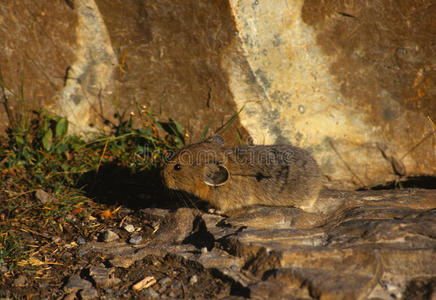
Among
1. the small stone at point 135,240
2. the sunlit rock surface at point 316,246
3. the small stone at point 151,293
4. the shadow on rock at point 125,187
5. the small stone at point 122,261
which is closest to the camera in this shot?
the sunlit rock surface at point 316,246

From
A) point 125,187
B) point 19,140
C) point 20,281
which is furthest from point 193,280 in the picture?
point 19,140

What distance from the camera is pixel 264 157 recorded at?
5.90m

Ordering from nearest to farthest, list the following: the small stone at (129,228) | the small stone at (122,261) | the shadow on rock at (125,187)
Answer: the small stone at (122,261)
the small stone at (129,228)
the shadow on rock at (125,187)

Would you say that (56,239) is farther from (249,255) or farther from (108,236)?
(249,255)

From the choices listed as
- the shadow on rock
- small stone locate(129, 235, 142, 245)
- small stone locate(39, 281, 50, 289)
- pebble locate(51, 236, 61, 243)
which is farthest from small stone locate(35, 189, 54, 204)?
small stone locate(39, 281, 50, 289)

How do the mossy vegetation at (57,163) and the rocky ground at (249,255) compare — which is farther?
the mossy vegetation at (57,163)

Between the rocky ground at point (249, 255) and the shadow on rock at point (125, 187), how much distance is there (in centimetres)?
50

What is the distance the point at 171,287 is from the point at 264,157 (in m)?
2.27

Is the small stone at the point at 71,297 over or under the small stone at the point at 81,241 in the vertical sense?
over

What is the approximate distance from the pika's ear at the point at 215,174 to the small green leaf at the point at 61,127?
2506mm

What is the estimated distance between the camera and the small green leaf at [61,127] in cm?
671

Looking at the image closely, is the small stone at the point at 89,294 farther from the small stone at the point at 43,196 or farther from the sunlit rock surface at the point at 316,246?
the small stone at the point at 43,196

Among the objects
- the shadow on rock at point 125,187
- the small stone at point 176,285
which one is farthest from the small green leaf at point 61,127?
the small stone at point 176,285

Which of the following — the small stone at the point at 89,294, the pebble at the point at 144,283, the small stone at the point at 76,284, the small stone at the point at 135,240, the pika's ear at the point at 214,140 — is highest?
the pika's ear at the point at 214,140
